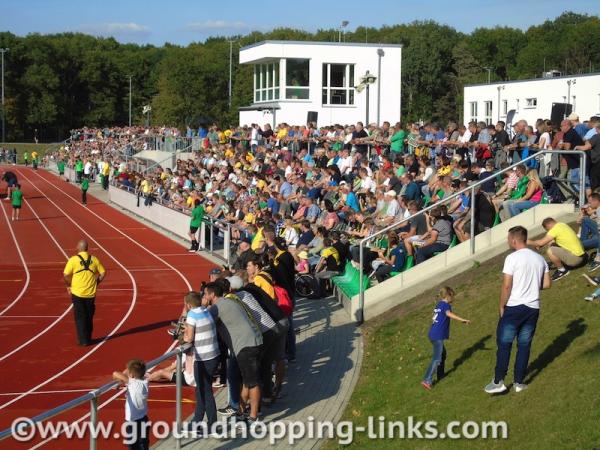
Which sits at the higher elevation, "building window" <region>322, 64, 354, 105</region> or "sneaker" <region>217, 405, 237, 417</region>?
"building window" <region>322, 64, 354, 105</region>

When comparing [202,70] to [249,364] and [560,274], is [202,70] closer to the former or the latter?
[560,274]

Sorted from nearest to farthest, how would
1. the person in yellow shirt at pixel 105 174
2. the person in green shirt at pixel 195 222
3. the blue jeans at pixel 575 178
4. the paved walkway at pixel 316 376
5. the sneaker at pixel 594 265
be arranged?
the paved walkway at pixel 316 376 < the sneaker at pixel 594 265 < the blue jeans at pixel 575 178 < the person in green shirt at pixel 195 222 < the person in yellow shirt at pixel 105 174

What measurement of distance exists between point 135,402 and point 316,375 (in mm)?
4767

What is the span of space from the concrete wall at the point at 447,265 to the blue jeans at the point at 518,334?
230 inches

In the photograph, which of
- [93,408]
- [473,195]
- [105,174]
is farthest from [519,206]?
[105,174]

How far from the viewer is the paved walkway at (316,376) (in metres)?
10.3

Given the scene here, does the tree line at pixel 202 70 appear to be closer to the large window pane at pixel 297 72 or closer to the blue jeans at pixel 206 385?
the large window pane at pixel 297 72

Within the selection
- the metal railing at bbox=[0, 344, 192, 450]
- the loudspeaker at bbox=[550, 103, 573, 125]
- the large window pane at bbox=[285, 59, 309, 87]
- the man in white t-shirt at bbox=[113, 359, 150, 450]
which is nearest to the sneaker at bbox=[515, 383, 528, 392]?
the metal railing at bbox=[0, 344, 192, 450]

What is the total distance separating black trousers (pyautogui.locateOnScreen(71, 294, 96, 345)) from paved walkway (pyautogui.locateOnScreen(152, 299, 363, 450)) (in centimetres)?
376

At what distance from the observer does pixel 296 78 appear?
48406mm

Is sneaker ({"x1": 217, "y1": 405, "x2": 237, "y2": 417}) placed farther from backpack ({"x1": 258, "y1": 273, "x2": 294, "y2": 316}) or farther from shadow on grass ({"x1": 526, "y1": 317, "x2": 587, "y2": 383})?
shadow on grass ({"x1": 526, "y1": 317, "x2": 587, "y2": 383})

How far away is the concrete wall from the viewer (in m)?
15.7

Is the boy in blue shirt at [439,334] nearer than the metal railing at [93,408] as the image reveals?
No

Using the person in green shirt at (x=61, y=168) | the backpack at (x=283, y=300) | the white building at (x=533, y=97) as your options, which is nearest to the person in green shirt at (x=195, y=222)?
the white building at (x=533, y=97)
